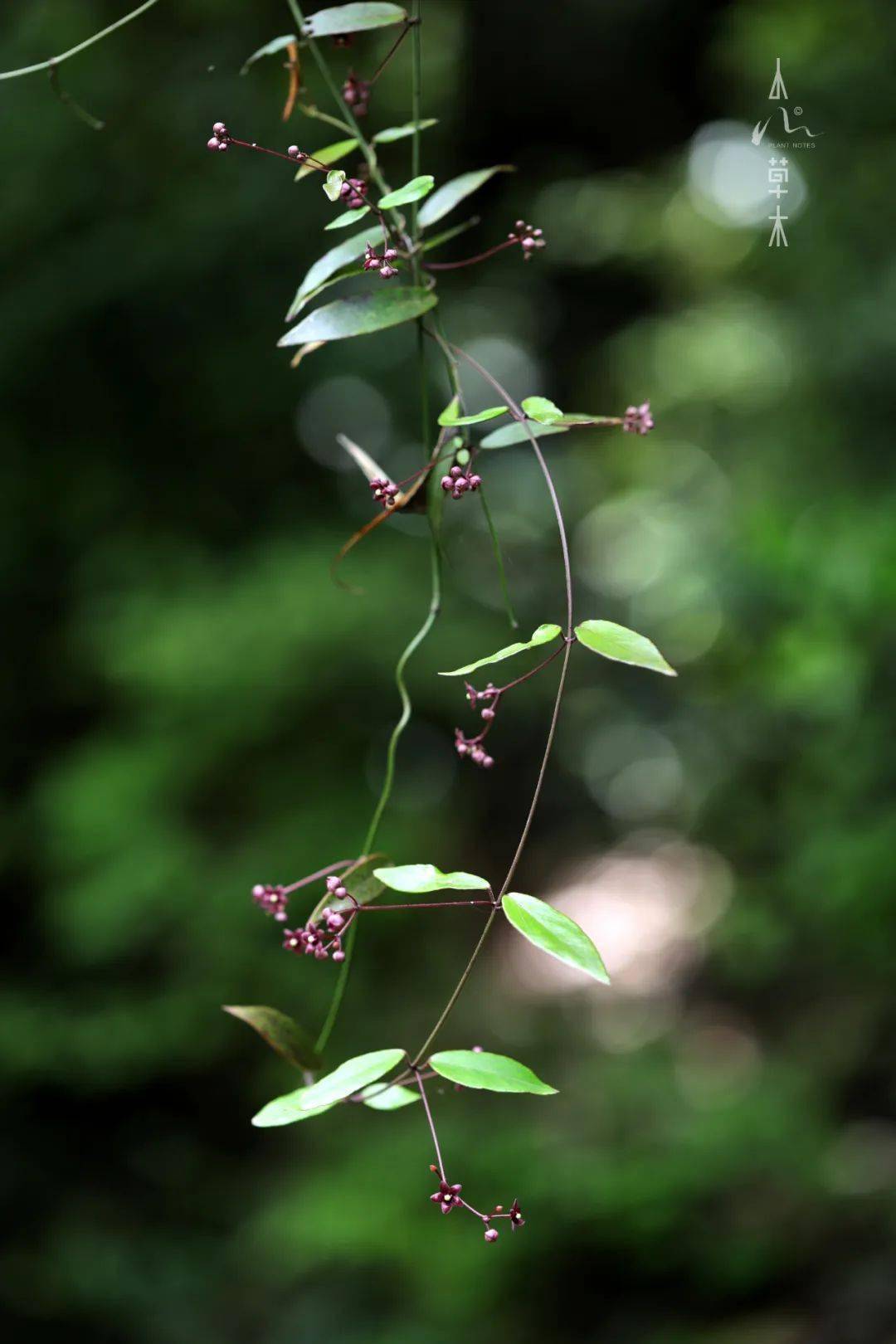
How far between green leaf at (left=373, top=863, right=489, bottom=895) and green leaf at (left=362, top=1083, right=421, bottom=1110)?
0.10 metres

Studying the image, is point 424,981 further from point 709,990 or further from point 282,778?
point 709,990

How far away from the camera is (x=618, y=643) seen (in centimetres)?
42

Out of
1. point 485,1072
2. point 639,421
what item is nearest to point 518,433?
point 639,421

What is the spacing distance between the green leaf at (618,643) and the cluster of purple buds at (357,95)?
0.32 m

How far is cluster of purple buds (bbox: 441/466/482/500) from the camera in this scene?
1.45 ft

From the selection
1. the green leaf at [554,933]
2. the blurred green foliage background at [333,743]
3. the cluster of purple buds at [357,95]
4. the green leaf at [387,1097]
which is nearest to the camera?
the green leaf at [554,933]

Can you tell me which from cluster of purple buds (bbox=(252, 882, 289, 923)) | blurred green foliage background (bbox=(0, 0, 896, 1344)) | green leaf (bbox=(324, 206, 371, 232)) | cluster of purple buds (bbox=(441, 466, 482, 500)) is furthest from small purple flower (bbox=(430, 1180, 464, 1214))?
blurred green foliage background (bbox=(0, 0, 896, 1344))

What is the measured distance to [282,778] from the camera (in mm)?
2668

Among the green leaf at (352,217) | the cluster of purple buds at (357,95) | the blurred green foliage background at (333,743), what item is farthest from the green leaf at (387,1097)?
the blurred green foliage background at (333,743)

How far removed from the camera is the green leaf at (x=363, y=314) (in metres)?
0.48

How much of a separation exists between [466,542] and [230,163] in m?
1.23

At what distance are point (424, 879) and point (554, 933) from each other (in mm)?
57

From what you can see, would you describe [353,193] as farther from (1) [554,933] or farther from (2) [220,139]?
(1) [554,933]

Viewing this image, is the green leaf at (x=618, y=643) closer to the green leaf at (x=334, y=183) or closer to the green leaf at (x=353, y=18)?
the green leaf at (x=334, y=183)
